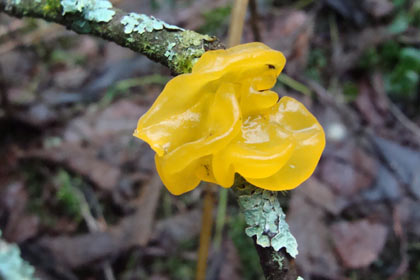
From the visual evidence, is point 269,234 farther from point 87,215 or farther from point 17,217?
point 17,217

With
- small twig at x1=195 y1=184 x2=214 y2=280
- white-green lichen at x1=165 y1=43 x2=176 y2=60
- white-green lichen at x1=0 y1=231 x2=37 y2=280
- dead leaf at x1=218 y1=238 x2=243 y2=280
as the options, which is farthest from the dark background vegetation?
white-green lichen at x1=165 y1=43 x2=176 y2=60

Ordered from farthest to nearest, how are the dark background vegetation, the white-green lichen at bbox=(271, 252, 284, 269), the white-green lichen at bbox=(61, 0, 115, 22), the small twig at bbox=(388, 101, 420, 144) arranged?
the small twig at bbox=(388, 101, 420, 144) → the dark background vegetation → the white-green lichen at bbox=(61, 0, 115, 22) → the white-green lichen at bbox=(271, 252, 284, 269)

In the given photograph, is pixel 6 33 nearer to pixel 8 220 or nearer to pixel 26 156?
pixel 26 156

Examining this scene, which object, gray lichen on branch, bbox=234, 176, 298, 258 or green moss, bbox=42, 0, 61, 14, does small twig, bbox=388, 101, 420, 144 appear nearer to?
gray lichen on branch, bbox=234, 176, 298, 258

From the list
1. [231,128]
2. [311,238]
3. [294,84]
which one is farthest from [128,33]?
[294,84]

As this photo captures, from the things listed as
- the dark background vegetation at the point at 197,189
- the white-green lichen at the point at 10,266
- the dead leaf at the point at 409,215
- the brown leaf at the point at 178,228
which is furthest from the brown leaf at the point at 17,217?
the dead leaf at the point at 409,215

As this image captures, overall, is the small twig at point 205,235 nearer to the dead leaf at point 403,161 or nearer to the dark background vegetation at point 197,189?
the dark background vegetation at point 197,189
